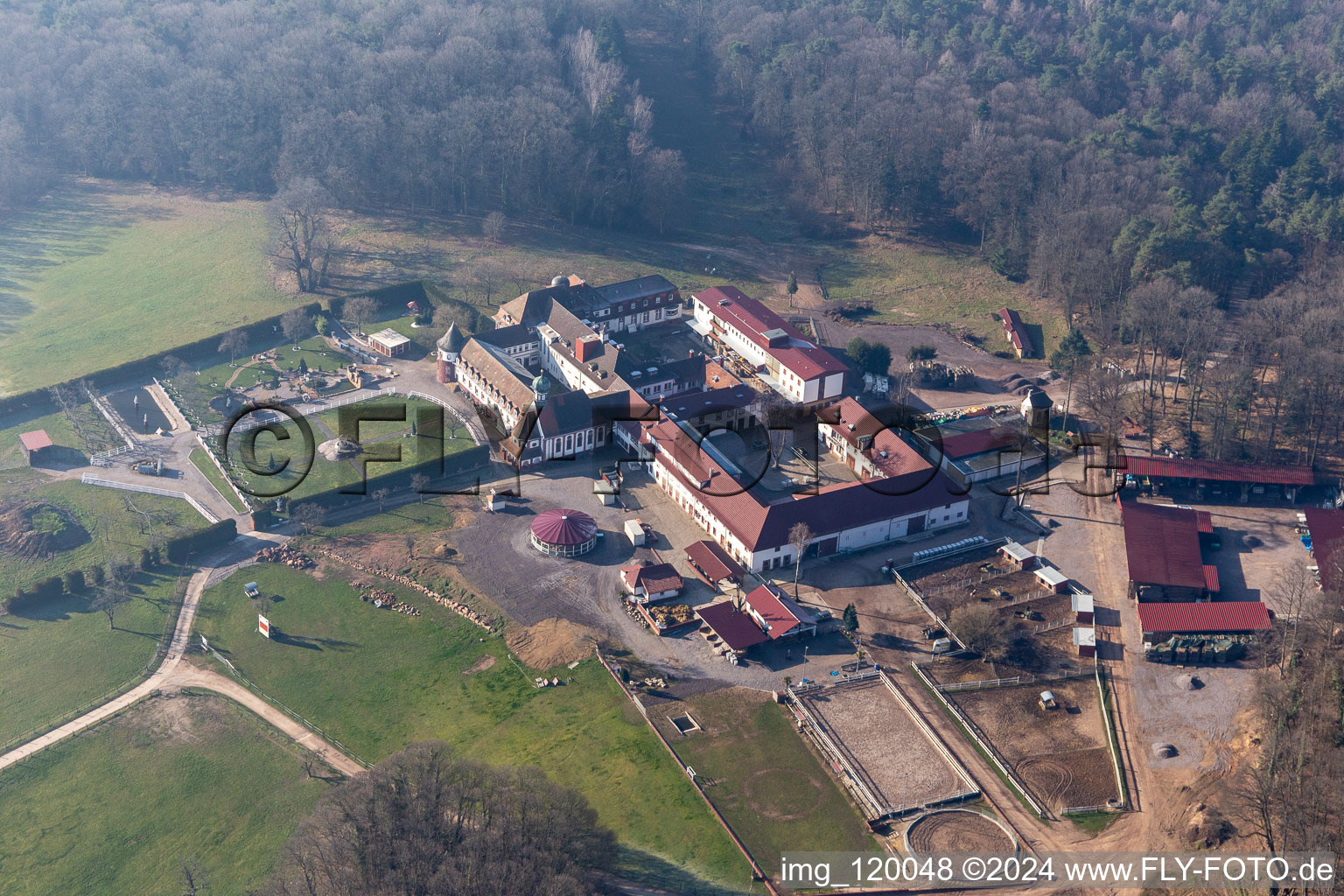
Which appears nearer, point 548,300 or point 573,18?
point 548,300

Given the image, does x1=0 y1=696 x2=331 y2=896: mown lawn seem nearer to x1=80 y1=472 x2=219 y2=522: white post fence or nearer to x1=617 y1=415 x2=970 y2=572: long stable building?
x1=80 y1=472 x2=219 y2=522: white post fence

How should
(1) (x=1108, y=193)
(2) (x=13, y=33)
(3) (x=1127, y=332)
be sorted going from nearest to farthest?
(3) (x=1127, y=332), (1) (x=1108, y=193), (2) (x=13, y=33)

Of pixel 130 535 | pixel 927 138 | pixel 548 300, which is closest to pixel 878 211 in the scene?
pixel 927 138

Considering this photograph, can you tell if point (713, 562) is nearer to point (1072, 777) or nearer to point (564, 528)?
point (564, 528)

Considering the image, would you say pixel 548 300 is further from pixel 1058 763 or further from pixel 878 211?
pixel 1058 763

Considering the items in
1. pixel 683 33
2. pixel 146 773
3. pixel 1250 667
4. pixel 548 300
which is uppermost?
pixel 683 33

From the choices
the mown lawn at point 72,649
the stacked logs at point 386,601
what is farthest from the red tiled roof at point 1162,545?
the mown lawn at point 72,649

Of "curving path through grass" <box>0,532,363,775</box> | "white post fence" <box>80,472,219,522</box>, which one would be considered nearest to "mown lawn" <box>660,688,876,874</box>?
"curving path through grass" <box>0,532,363,775</box>
